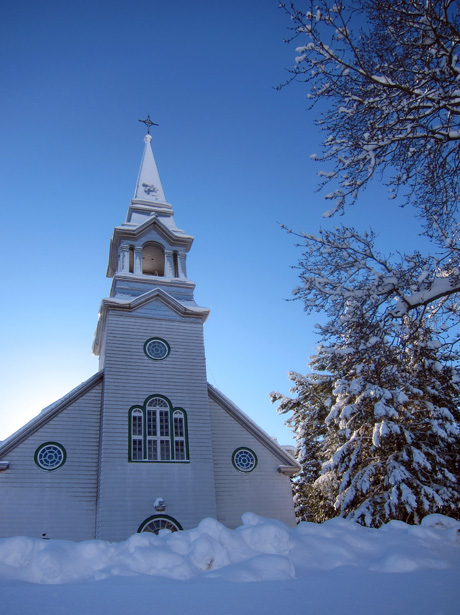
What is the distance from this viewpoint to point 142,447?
53.4 feet

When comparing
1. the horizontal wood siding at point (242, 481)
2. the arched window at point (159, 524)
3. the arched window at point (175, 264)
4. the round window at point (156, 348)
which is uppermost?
the arched window at point (175, 264)

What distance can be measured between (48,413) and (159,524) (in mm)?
5049

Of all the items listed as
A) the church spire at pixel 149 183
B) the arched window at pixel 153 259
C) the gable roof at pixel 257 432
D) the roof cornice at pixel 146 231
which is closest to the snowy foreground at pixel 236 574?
the gable roof at pixel 257 432

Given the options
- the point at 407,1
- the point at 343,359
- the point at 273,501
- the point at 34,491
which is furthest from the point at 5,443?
the point at 407,1

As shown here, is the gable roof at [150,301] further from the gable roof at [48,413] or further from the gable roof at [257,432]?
the gable roof at [257,432]

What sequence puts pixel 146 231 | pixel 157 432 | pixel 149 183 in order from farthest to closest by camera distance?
pixel 149 183, pixel 146 231, pixel 157 432

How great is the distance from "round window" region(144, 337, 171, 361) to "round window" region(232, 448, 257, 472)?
450 centimetres

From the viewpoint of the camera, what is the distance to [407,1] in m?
6.91

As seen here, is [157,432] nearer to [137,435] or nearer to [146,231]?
[137,435]

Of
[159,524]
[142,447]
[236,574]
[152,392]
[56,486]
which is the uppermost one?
[152,392]

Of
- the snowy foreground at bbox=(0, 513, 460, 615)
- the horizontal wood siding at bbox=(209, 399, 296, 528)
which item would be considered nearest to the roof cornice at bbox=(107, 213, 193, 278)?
the horizontal wood siding at bbox=(209, 399, 296, 528)

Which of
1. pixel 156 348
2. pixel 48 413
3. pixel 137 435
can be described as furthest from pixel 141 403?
pixel 48 413

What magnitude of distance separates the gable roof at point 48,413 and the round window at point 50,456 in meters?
0.67

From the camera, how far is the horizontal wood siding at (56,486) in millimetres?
14328
